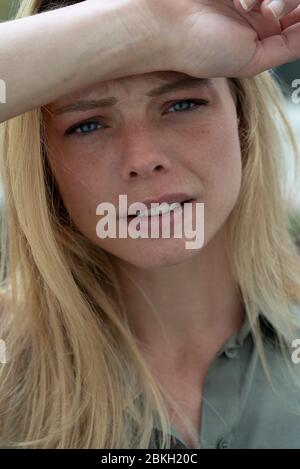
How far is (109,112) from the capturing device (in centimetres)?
155

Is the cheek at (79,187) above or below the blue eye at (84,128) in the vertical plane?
below

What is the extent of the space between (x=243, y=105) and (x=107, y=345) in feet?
2.05

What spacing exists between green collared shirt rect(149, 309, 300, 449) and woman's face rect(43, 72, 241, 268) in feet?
1.03

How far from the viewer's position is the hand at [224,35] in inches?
54.8

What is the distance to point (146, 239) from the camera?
158cm

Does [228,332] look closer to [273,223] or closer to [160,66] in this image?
[273,223]

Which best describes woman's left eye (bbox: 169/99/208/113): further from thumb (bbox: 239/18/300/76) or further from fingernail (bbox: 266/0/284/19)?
fingernail (bbox: 266/0/284/19)

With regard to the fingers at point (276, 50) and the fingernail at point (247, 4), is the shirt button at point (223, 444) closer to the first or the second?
the fingers at point (276, 50)

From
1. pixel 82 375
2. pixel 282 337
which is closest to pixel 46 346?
pixel 82 375

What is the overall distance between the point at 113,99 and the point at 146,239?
0.94ft

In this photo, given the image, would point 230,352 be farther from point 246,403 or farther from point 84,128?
point 84,128

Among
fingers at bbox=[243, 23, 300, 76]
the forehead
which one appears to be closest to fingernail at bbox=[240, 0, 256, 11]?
fingers at bbox=[243, 23, 300, 76]

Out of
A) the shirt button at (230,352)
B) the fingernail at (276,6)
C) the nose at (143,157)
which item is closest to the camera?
the fingernail at (276,6)

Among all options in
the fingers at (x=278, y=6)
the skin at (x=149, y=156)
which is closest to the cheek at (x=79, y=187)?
the skin at (x=149, y=156)
